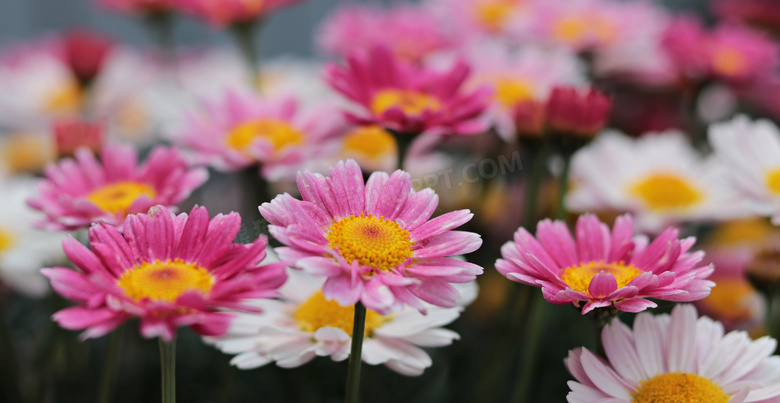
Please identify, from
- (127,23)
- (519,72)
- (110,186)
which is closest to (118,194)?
(110,186)

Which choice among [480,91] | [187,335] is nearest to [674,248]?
[480,91]

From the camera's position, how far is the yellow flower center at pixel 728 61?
2.34 ft

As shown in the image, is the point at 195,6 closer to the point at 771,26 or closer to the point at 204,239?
the point at 204,239

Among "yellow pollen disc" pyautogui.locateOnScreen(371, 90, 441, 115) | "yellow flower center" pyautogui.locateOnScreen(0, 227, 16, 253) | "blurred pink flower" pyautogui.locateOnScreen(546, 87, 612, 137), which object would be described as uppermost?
"yellow pollen disc" pyautogui.locateOnScreen(371, 90, 441, 115)

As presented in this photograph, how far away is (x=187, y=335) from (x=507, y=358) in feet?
0.96

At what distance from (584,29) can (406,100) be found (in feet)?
1.02

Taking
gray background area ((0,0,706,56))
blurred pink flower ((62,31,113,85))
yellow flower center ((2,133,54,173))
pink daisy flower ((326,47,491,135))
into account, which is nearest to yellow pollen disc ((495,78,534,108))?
pink daisy flower ((326,47,491,135))

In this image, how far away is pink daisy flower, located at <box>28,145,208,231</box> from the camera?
1.37 feet

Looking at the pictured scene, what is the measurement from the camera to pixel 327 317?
0.44m

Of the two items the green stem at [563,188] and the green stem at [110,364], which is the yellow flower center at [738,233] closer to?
the green stem at [563,188]

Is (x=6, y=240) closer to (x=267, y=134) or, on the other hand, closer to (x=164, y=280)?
(x=267, y=134)

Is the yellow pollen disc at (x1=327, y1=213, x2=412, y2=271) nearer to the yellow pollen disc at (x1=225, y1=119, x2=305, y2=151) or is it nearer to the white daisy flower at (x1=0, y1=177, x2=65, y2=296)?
the yellow pollen disc at (x1=225, y1=119, x2=305, y2=151)

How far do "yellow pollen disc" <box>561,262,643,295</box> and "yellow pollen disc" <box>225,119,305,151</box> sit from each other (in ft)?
0.88

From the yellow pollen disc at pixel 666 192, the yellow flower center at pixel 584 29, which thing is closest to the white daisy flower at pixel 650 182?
the yellow pollen disc at pixel 666 192
